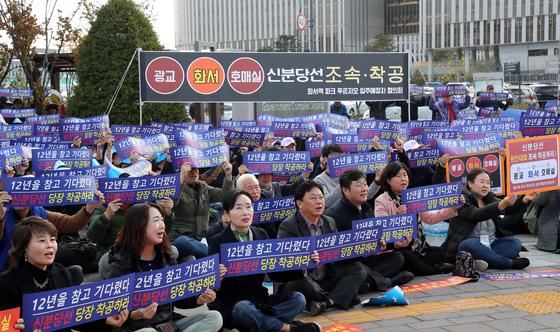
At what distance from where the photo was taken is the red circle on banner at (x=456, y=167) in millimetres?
7520

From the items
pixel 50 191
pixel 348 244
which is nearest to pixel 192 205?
pixel 50 191

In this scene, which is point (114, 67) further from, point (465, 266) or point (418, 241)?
point (465, 266)

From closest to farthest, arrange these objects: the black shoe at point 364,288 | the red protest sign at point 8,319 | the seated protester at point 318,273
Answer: the red protest sign at point 8,319 → the seated protester at point 318,273 → the black shoe at point 364,288

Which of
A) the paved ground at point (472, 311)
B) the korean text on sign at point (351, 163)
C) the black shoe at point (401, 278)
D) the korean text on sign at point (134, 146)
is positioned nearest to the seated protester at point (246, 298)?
the paved ground at point (472, 311)

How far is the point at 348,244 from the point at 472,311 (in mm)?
1232

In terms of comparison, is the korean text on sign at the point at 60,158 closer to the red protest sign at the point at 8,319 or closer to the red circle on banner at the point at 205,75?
the red protest sign at the point at 8,319

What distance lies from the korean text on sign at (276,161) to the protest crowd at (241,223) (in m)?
0.02

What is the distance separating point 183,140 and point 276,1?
89913mm

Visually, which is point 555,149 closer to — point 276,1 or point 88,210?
point 88,210

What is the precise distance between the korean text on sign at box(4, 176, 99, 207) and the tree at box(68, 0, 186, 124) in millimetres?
9633

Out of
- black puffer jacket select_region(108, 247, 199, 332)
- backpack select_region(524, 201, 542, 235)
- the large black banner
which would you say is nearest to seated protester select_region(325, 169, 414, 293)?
black puffer jacket select_region(108, 247, 199, 332)

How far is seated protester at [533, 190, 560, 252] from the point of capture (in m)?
7.75

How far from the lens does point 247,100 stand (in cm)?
1200

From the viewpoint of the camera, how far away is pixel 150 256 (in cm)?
449
